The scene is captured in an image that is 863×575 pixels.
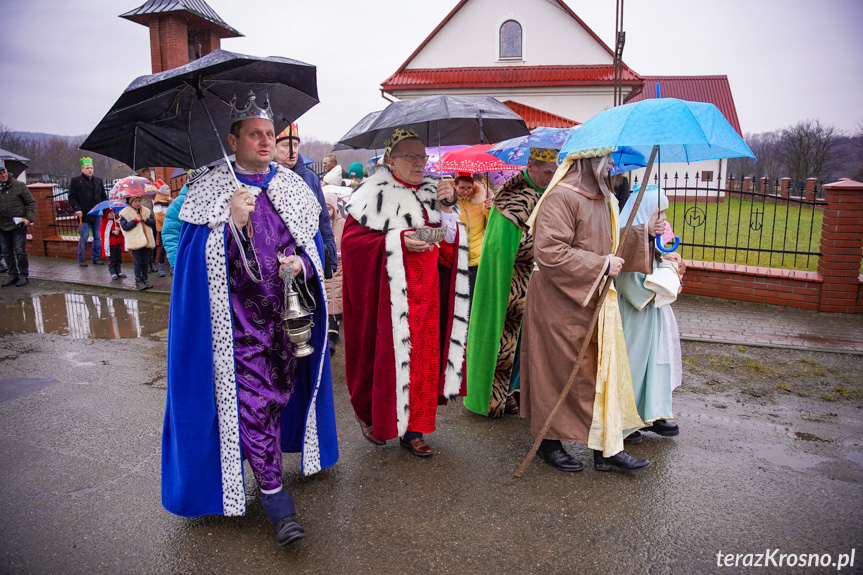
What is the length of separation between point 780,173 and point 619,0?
29582 mm

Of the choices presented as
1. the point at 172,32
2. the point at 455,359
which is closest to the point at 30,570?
the point at 455,359

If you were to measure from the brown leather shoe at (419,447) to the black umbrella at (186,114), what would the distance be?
2.12 m

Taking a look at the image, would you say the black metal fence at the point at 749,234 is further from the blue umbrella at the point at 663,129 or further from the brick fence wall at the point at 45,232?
the brick fence wall at the point at 45,232

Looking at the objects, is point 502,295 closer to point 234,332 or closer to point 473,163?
point 473,163

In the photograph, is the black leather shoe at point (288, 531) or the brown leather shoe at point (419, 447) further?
the brown leather shoe at point (419, 447)

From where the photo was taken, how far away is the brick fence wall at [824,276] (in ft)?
23.2

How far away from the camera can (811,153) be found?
3203 cm

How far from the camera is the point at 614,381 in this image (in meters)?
3.54

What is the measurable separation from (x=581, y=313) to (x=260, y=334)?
1830mm

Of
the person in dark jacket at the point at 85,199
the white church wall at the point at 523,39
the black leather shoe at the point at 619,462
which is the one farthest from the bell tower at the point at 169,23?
the black leather shoe at the point at 619,462

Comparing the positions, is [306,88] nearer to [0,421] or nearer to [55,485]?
[55,485]

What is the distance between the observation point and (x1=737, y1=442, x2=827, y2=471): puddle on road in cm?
372

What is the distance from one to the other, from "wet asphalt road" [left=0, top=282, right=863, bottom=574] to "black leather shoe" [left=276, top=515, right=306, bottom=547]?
0.21 feet

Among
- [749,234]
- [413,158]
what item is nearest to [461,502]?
[413,158]
